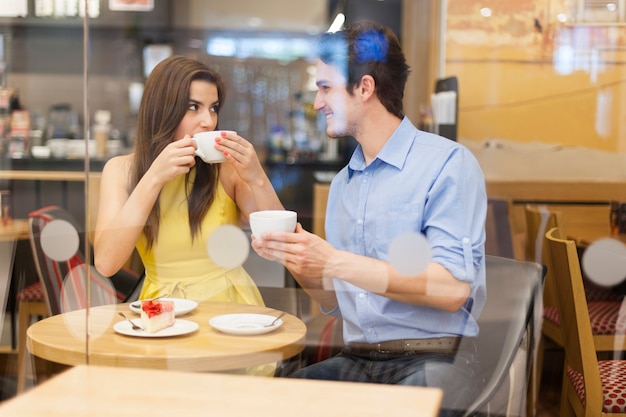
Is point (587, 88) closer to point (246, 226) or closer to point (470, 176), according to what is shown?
point (470, 176)

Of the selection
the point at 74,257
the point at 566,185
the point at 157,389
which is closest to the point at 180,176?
the point at 74,257

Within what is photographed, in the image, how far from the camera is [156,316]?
1354 mm

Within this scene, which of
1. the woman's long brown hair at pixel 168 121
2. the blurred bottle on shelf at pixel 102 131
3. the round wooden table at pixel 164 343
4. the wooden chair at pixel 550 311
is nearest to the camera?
the round wooden table at pixel 164 343

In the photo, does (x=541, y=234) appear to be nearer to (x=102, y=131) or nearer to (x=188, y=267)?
(x=188, y=267)

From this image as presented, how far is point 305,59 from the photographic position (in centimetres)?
149

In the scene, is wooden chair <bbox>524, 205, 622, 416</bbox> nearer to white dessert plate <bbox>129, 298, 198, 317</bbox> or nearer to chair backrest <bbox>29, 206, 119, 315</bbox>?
white dessert plate <bbox>129, 298, 198, 317</bbox>

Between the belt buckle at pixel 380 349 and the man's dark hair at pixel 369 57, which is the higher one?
the man's dark hair at pixel 369 57

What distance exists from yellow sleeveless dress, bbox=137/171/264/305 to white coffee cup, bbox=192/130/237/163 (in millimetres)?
107

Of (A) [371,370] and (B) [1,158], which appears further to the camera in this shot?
(B) [1,158]

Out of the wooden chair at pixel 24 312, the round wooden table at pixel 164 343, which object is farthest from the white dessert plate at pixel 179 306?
the wooden chair at pixel 24 312

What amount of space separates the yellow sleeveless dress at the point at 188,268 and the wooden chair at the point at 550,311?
2.21 ft

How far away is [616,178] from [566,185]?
0.14m

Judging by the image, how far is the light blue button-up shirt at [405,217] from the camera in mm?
1383

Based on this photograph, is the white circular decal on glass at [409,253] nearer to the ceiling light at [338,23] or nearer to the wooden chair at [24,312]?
the ceiling light at [338,23]
